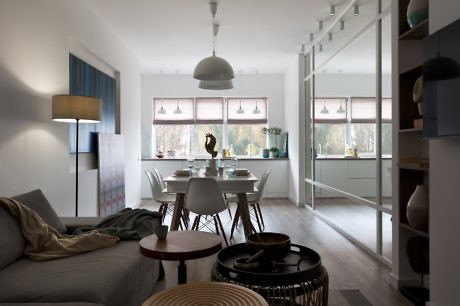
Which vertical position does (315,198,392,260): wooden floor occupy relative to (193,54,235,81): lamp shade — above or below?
below

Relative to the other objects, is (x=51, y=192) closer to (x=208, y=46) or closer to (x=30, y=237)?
(x=30, y=237)

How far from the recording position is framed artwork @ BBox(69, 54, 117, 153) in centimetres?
420

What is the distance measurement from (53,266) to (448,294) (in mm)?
2371

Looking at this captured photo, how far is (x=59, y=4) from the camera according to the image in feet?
12.5

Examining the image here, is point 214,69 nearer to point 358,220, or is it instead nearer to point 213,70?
point 213,70

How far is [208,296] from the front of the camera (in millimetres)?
1551

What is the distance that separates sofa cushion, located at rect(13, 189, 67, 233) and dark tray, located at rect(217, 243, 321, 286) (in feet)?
4.72

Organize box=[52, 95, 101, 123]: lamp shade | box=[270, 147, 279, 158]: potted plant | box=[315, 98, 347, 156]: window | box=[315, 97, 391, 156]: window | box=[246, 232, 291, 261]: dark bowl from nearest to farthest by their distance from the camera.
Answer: box=[246, 232, 291, 261]: dark bowl
box=[52, 95, 101, 123]: lamp shade
box=[315, 97, 391, 156]: window
box=[315, 98, 347, 156]: window
box=[270, 147, 279, 158]: potted plant

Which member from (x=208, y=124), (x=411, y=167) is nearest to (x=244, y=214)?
(x=411, y=167)

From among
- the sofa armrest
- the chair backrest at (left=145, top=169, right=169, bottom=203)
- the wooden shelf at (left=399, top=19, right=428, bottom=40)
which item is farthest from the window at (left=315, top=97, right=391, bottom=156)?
the sofa armrest

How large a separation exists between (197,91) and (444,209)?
692 centimetres

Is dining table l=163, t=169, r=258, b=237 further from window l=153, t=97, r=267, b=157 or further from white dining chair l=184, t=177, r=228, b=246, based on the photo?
window l=153, t=97, r=267, b=157

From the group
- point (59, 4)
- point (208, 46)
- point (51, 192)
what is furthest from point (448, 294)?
point (208, 46)

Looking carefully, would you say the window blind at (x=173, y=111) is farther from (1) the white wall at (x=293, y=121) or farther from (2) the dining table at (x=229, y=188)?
(2) the dining table at (x=229, y=188)
